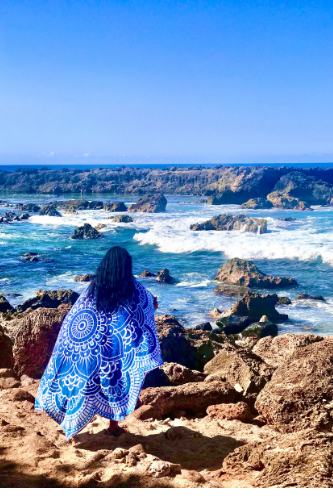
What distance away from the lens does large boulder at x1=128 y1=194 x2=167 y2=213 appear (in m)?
38.0

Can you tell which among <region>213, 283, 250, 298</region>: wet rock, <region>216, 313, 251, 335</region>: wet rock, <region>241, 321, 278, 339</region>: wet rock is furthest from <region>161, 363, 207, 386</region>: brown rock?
<region>213, 283, 250, 298</region>: wet rock

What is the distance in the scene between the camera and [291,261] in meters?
19.5

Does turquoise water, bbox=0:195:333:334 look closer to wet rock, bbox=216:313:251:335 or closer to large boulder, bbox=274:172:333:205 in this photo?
wet rock, bbox=216:313:251:335

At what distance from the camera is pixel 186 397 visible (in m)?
5.13

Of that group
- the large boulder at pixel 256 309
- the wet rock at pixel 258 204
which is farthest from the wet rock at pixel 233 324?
the wet rock at pixel 258 204

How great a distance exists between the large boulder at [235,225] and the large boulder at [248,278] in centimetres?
1077

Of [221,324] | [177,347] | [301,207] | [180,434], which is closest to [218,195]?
[301,207]

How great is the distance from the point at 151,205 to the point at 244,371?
110ft

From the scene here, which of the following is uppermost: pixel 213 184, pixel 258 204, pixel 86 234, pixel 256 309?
pixel 213 184

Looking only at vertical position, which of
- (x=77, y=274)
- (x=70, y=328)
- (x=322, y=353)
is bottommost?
(x=77, y=274)

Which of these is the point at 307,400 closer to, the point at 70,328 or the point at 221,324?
the point at 70,328

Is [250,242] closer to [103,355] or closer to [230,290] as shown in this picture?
[230,290]

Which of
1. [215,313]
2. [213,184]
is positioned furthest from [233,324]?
[213,184]
